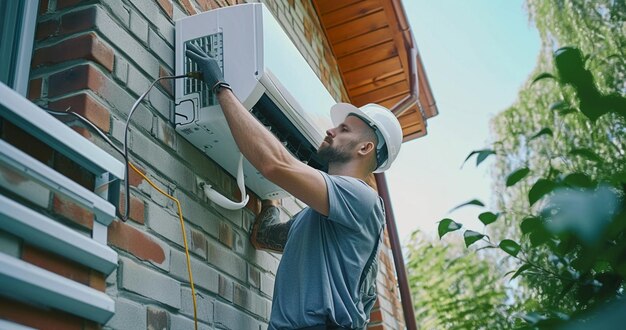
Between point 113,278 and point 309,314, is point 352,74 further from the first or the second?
point 113,278

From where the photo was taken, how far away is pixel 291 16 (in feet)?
11.3

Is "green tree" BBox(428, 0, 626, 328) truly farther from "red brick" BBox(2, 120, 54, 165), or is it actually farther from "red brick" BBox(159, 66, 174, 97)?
"red brick" BBox(159, 66, 174, 97)

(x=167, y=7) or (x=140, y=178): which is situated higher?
(x=167, y=7)

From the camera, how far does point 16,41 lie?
151 centimetres

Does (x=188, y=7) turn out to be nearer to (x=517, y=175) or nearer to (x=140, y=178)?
(x=140, y=178)

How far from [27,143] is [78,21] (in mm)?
360

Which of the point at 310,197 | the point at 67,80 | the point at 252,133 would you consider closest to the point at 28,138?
the point at 67,80

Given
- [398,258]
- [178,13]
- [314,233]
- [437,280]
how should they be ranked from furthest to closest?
[437,280] → [398,258] → [178,13] → [314,233]

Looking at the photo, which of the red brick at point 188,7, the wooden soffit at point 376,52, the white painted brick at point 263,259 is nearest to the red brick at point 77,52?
the red brick at point 188,7

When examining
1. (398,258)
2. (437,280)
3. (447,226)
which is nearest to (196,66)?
(447,226)

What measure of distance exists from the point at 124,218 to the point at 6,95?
1.36ft

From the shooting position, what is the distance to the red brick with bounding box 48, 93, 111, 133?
1.42 m

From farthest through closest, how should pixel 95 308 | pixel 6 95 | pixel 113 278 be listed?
pixel 113 278 → pixel 95 308 → pixel 6 95

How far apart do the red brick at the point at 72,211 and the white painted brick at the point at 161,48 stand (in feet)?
1.96
